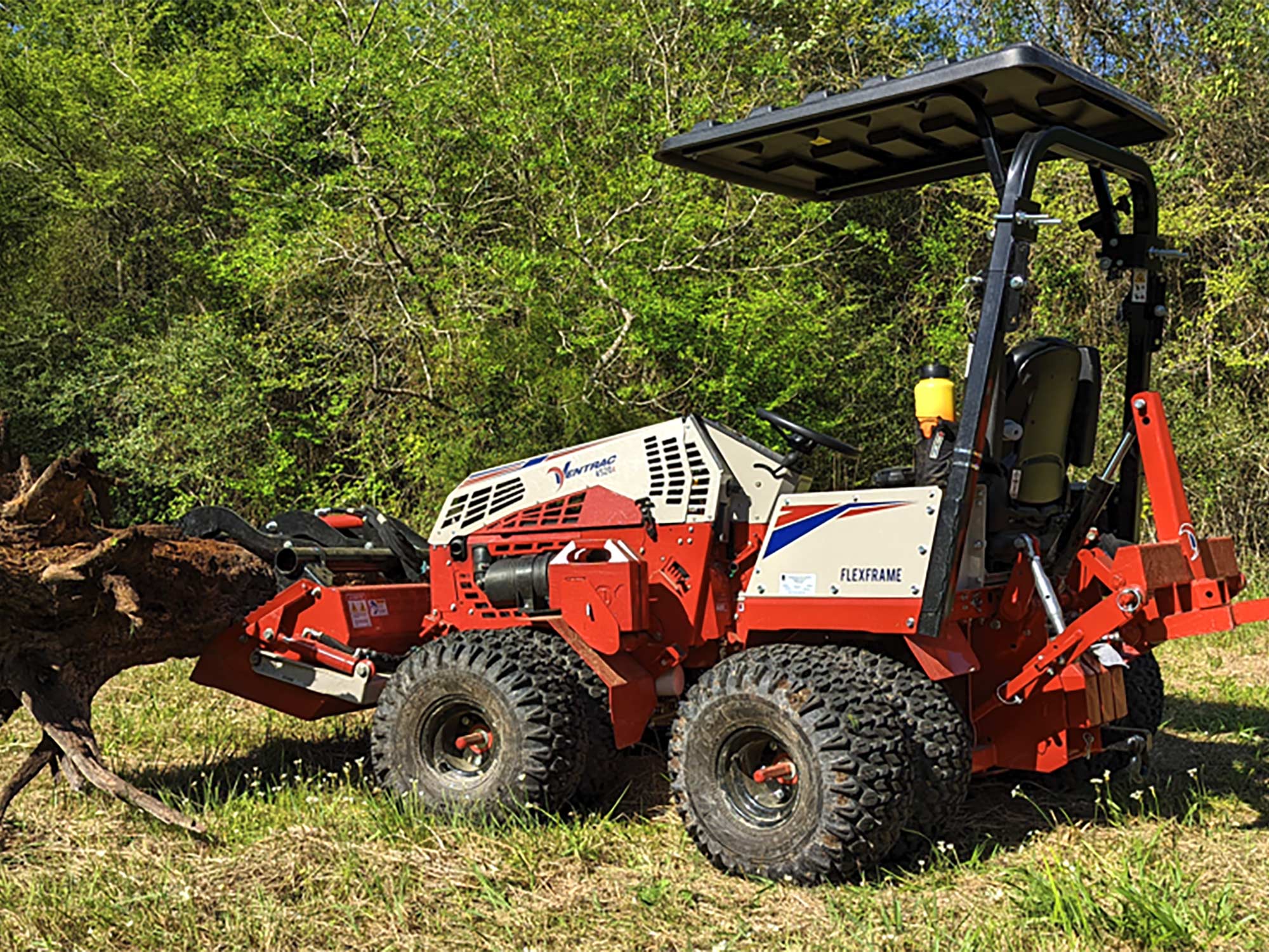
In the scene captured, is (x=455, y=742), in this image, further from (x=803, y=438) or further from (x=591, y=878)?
(x=803, y=438)

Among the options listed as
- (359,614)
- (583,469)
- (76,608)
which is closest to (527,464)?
(583,469)

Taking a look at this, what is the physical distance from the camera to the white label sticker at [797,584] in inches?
169

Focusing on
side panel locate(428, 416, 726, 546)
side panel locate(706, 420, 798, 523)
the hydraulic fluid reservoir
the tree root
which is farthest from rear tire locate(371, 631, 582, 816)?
the hydraulic fluid reservoir

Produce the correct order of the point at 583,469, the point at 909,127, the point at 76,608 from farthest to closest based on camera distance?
the point at 583,469, the point at 76,608, the point at 909,127

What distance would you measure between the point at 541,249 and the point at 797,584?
8.54 m

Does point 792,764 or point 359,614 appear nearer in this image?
point 792,764

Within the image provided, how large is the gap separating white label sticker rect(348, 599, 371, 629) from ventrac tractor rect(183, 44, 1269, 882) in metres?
0.01

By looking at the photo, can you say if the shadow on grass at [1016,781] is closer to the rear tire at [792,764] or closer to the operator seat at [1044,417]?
the rear tire at [792,764]

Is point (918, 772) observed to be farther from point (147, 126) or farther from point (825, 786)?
point (147, 126)

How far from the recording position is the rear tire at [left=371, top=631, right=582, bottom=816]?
181 inches

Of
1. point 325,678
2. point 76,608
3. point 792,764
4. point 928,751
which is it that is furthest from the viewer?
point 325,678

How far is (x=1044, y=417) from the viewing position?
438cm

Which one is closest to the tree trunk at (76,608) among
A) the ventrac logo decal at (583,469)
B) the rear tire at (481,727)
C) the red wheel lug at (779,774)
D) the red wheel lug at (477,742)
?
the rear tire at (481,727)

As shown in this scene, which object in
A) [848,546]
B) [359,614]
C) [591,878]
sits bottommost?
[591,878]
